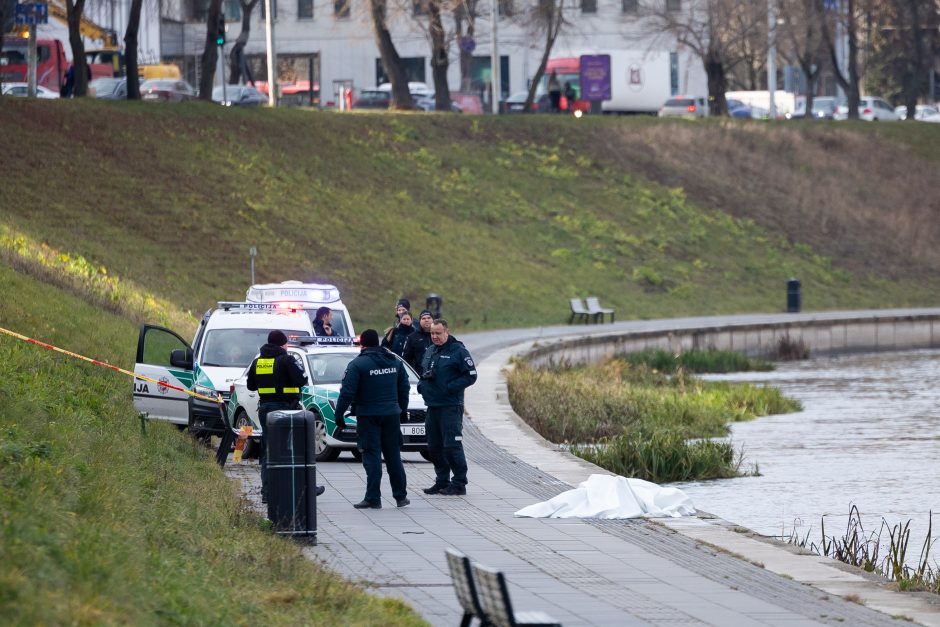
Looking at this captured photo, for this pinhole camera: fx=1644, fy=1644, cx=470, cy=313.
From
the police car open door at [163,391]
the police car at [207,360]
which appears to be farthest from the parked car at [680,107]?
the police car open door at [163,391]

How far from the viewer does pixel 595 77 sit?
68.2 m

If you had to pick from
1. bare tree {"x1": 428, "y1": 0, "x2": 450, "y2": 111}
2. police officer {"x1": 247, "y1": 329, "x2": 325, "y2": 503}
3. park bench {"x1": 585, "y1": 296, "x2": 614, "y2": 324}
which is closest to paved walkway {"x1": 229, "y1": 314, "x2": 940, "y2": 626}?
police officer {"x1": 247, "y1": 329, "x2": 325, "y2": 503}

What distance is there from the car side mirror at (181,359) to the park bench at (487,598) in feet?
32.9

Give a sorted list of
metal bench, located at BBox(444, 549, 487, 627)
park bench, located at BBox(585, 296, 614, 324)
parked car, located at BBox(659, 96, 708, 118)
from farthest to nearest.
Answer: parked car, located at BBox(659, 96, 708, 118), park bench, located at BBox(585, 296, 614, 324), metal bench, located at BBox(444, 549, 487, 627)

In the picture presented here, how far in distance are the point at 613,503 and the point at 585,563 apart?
247 cm

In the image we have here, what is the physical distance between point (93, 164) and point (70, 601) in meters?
38.8

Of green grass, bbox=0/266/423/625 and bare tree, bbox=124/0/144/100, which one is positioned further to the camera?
bare tree, bbox=124/0/144/100

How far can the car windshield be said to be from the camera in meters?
19.8

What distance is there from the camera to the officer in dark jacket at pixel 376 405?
1412 cm

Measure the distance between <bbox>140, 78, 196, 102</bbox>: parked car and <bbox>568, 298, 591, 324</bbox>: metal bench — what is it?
69.9 feet

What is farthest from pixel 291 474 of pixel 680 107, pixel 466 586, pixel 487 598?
pixel 680 107

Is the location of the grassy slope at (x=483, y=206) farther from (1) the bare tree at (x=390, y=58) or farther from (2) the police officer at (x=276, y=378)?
(2) the police officer at (x=276, y=378)

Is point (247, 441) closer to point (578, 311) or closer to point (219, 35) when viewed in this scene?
point (578, 311)

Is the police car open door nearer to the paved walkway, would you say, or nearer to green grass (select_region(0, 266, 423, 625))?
green grass (select_region(0, 266, 423, 625))
